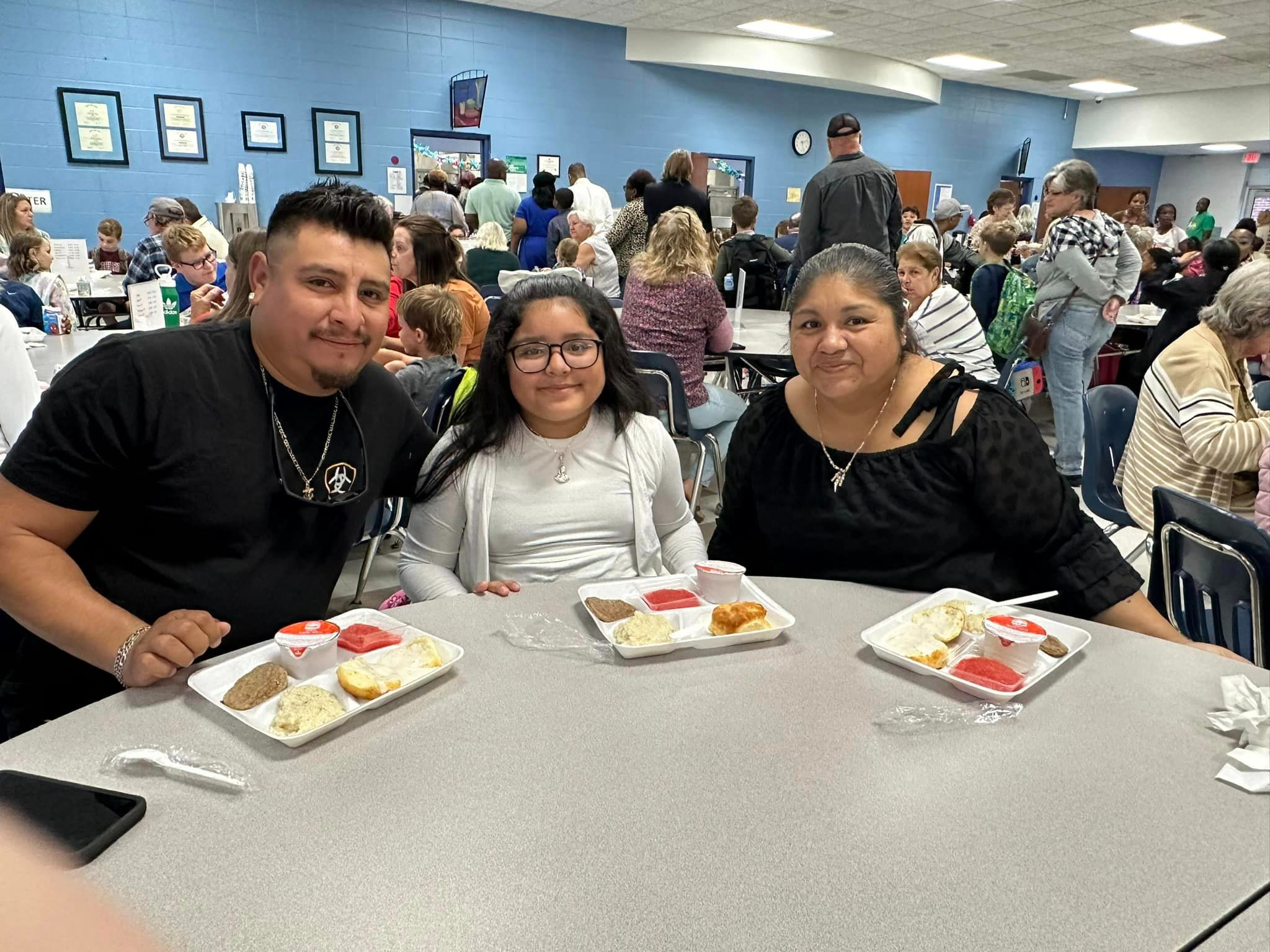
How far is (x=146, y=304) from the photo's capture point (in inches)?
142

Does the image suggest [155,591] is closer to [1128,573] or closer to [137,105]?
[1128,573]

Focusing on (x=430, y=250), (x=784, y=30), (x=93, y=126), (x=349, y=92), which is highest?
(x=784, y=30)

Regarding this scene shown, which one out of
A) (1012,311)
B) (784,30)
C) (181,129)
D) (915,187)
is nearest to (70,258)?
(181,129)

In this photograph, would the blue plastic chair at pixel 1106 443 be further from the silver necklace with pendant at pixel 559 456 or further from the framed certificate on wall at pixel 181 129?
the framed certificate on wall at pixel 181 129

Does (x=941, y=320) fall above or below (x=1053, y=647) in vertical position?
above

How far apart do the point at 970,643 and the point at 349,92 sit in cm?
887

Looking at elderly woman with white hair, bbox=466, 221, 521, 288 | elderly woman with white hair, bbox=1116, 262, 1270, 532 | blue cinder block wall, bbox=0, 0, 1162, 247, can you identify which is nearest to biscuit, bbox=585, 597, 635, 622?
elderly woman with white hair, bbox=1116, 262, 1270, 532

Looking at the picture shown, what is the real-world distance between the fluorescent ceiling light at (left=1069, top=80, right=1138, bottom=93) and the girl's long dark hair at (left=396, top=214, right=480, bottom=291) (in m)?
12.7

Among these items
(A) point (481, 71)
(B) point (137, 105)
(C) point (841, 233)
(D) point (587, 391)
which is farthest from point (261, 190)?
(D) point (587, 391)

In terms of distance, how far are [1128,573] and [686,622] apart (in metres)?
0.85

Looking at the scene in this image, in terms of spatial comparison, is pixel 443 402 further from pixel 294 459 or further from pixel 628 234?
pixel 628 234

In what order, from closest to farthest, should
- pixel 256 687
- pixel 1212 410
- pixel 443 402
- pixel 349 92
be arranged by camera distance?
pixel 256 687
pixel 1212 410
pixel 443 402
pixel 349 92

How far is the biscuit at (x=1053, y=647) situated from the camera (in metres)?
1.29

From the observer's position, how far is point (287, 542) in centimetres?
146
